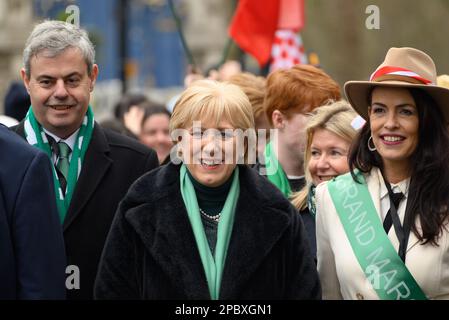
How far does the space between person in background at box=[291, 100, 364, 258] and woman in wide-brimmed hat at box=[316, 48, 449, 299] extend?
1.95 ft

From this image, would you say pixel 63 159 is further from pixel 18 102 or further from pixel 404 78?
pixel 18 102

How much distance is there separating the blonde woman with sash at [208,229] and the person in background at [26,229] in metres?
0.31

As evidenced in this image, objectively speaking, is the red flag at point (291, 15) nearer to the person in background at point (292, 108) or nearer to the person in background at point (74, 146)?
the person in background at point (292, 108)

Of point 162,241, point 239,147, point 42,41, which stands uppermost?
point 42,41

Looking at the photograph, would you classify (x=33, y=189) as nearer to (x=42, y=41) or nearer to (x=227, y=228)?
(x=227, y=228)

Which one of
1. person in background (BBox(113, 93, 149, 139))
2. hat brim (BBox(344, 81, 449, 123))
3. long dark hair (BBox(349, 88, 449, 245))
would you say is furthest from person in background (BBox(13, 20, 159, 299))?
person in background (BBox(113, 93, 149, 139))

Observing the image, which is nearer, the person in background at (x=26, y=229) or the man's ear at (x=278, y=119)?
the person in background at (x=26, y=229)

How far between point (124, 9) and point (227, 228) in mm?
11289

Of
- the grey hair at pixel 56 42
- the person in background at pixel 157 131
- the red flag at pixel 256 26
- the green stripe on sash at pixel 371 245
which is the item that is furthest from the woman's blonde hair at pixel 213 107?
the red flag at pixel 256 26

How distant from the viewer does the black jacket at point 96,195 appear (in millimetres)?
6098

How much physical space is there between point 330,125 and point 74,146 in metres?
1.34

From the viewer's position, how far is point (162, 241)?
528 cm

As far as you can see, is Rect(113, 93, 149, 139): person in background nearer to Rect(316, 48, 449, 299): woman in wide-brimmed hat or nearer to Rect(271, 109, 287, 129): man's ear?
Rect(271, 109, 287, 129): man's ear

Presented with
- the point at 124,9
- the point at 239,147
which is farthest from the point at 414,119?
the point at 124,9
